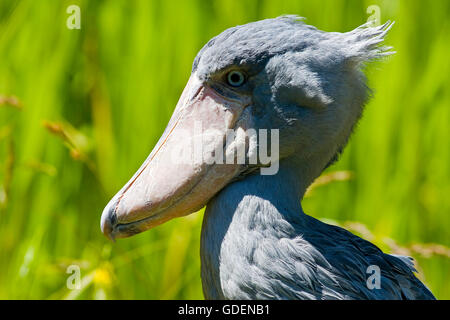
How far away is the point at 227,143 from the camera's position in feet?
5.06

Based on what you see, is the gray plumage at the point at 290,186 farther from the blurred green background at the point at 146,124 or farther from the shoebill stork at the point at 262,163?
the blurred green background at the point at 146,124

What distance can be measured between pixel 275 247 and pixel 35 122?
1560 millimetres

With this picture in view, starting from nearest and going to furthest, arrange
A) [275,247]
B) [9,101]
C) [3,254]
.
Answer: [275,247], [9,101], [3,254]

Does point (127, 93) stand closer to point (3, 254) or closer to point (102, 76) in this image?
point (102, 76)

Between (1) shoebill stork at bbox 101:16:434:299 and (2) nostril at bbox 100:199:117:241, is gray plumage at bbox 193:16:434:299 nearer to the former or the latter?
(1) shoebill stork at bbox 101:16:434:299

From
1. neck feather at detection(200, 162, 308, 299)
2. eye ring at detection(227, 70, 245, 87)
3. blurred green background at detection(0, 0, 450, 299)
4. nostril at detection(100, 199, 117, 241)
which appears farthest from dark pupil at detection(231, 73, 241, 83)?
blurred green background at detection(0, 0, 450, 299)

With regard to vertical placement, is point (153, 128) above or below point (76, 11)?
below

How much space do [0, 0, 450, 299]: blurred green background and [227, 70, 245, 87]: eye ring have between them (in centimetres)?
116

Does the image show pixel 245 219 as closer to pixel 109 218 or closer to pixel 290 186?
pixel 290 186

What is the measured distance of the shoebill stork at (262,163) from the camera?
1.47 metres

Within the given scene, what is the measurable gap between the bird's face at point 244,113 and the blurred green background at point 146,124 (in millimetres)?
1081

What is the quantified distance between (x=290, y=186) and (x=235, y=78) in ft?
0.95
